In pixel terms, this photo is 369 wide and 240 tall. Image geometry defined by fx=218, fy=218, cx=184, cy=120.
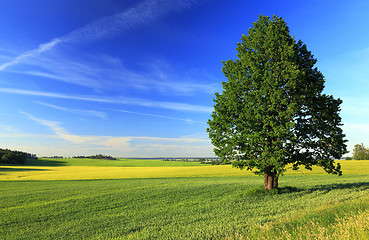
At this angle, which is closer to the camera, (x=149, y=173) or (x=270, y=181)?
(x=270, y=181)

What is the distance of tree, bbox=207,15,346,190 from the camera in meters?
18.3

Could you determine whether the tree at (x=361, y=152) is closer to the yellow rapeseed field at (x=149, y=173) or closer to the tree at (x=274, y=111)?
the yellow rapeseed field at (x=149, y=173)

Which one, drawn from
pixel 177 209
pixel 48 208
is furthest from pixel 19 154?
pixel 177 209

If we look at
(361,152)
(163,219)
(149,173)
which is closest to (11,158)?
(149,173)

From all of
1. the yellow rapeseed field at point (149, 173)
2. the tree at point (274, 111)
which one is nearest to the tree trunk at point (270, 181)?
the tree at point (274, 111)

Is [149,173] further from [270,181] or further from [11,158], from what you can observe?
[11,158]

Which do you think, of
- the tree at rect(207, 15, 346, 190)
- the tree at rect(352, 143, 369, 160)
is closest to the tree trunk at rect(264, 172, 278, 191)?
the tree at rect(207, 15, 346, 190)

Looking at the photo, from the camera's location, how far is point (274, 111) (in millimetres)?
19109

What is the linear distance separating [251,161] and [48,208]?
17499 mm

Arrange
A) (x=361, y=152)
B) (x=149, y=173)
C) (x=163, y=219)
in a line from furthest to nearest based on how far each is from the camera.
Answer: (x=361, y=152), (x=149, y=173), (x=163, y=219)

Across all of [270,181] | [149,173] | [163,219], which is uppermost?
[270,181]

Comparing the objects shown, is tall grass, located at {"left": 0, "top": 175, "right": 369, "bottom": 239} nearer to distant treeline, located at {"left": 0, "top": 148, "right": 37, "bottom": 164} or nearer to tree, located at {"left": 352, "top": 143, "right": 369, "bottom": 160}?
distant treeline, located at {"left": 0, "top": 148, "right": 37, "bottom": 164}

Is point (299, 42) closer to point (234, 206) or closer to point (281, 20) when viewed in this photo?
point (281, 20)

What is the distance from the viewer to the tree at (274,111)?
18.3 meters
